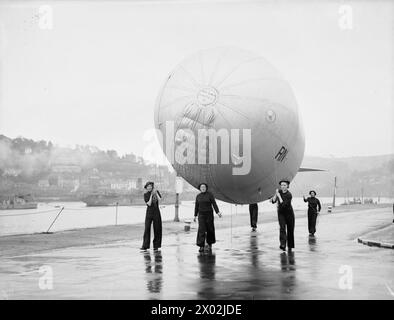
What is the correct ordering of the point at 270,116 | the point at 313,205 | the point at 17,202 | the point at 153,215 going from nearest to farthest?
the point at 153,215 < the point at 270,116 < the point at 313,205 < the point at 17,202

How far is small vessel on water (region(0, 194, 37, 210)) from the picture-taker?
446 ft

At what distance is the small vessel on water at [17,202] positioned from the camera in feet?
446

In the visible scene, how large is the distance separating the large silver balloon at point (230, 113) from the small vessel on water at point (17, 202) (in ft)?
427

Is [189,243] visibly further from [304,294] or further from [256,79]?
[304,294]

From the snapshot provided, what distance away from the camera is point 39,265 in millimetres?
10516

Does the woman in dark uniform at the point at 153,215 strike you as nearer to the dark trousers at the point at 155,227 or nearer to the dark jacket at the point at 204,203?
the dark trousers at the point at 155,227

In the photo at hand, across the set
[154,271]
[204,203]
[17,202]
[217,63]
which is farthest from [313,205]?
[17,202]

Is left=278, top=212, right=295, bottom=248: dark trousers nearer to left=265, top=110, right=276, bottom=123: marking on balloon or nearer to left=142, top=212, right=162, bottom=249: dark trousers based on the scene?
left=265, top=110, right=276, bottom=123: marking on balloon

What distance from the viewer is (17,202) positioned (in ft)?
452

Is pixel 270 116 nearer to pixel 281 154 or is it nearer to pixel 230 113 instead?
pixel 230 113

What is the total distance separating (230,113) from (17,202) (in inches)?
5280

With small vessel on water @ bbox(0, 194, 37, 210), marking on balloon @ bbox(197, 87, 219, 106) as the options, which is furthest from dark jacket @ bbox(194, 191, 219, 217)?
small vessel on water @ bbox(0, 194, 37, 210)
